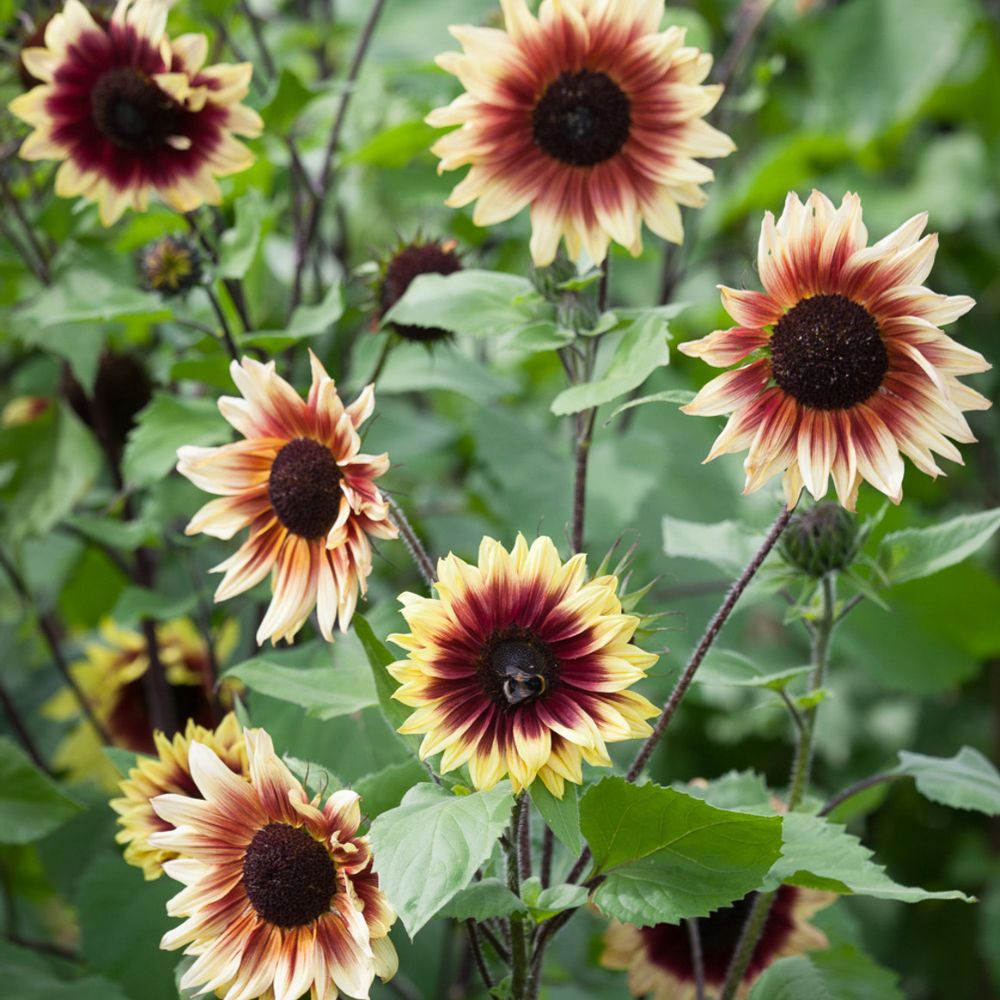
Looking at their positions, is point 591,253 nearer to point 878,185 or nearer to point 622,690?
point 622,690

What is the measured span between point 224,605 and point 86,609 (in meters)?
0.27

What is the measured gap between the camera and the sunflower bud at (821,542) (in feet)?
2.27

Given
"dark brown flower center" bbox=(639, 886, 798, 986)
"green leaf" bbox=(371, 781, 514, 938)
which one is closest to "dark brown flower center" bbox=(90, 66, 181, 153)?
"green leaf" bbox=(371, 781, 514, 938)

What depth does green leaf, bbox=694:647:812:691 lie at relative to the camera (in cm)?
67

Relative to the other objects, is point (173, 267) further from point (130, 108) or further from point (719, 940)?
point (719, 940)

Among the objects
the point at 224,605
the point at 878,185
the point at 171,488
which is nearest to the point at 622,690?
the point at 171,488

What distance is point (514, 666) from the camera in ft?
1.83

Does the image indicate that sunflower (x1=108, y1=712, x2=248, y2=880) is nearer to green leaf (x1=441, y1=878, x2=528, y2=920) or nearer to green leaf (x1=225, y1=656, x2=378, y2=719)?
green leaf (x1=225, y1=656, x2=378, y2=719)

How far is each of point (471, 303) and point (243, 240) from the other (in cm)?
21

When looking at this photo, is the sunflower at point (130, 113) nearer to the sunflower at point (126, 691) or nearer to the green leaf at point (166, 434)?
the green leaf at point (166, 434)

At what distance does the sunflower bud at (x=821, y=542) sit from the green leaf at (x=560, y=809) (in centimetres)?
21

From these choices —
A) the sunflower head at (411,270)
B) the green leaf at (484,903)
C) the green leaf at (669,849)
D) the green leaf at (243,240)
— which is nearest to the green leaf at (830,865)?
the green leaf at (669,849)

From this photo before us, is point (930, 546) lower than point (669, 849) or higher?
higher

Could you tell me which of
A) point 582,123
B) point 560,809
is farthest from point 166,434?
point 560,809
